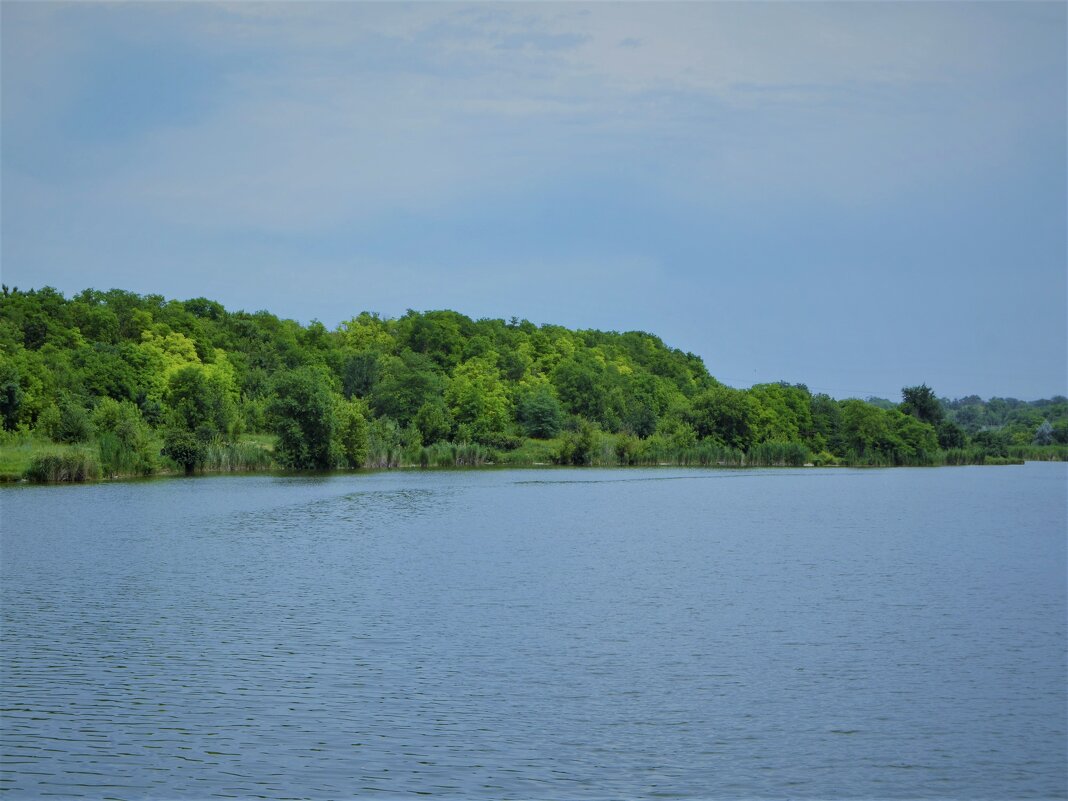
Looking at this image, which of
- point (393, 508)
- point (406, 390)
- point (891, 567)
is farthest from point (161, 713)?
point (406, 390)

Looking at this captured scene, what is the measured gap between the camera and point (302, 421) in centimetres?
6838

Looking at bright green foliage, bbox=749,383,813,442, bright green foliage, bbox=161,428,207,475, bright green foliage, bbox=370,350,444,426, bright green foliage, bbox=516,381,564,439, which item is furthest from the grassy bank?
bright green foliage, bbox=370,350,444,426

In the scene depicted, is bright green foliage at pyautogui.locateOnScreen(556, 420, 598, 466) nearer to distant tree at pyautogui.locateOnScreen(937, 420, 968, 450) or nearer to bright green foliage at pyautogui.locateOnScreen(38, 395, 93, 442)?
bright green foliage at pyautogui.locateOnScreen(38, 395, 93, 442)

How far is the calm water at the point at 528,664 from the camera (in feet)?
35.1

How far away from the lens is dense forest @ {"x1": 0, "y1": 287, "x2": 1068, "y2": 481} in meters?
63.5

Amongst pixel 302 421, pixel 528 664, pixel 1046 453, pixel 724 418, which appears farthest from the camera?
pixel 1046 453

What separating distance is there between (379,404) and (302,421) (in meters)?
28.0

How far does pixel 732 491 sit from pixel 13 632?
4122 centimetres

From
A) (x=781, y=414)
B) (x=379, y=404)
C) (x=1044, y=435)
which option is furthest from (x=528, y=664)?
(x=1044, y=435)

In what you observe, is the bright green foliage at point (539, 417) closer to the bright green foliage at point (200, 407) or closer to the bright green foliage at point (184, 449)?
the bright green foliage at point (200, 407)

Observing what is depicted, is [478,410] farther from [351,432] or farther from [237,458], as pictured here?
[237,458]

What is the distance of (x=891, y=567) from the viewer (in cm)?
2444

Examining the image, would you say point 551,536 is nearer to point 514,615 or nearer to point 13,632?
point 514,615

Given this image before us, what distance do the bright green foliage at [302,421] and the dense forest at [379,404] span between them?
5.2 inches
